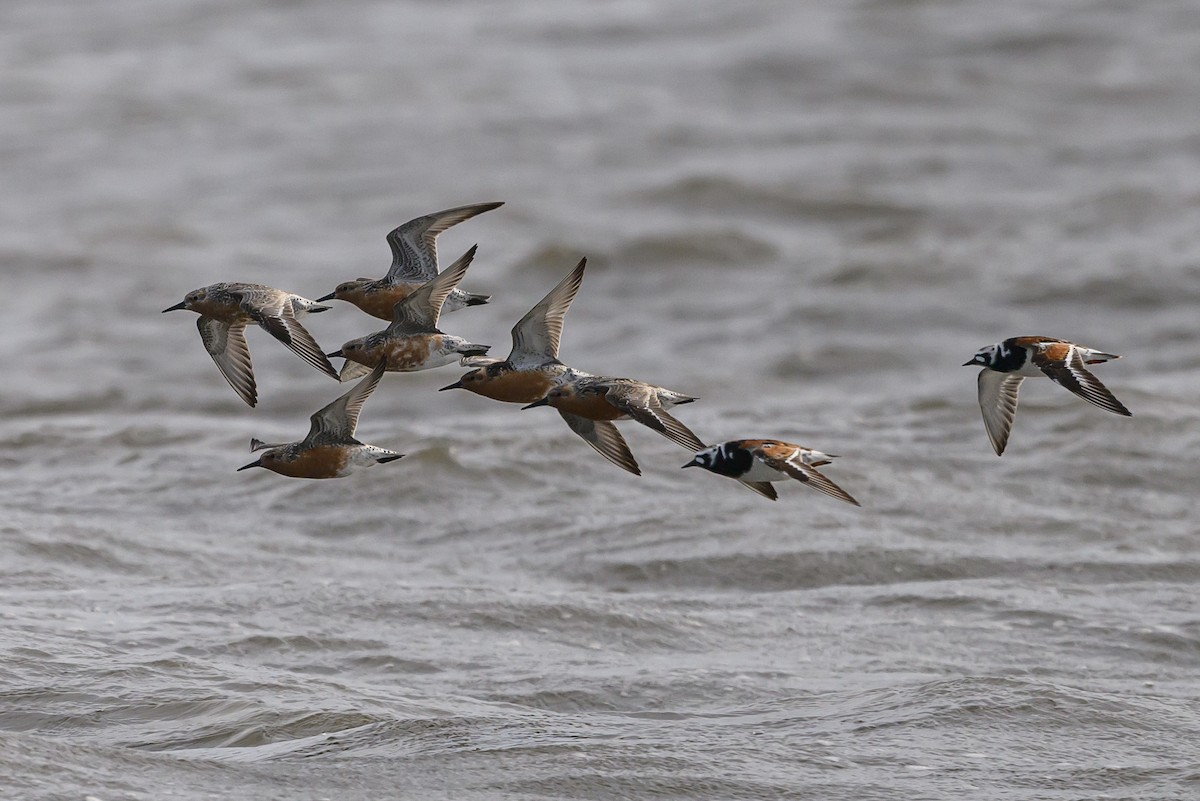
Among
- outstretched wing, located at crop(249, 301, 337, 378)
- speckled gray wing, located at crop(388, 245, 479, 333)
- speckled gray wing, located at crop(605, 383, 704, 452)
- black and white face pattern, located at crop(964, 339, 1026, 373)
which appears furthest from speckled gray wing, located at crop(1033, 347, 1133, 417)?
outstretched wing, located at crop(249, 301, 337, 378)

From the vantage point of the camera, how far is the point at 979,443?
1731 centimetres

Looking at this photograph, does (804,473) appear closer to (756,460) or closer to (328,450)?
(756,460)

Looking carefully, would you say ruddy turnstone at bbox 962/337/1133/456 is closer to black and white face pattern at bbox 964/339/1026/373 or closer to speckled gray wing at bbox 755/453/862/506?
black and white face pattern at bbox 964/339/1026/373

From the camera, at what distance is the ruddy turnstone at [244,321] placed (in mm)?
8406

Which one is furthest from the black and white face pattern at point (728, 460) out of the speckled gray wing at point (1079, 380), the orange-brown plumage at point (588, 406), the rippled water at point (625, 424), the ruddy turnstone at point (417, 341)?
the rippled water at point (625, 424)

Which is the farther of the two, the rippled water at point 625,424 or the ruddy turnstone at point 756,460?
the rippled water at point 625,424

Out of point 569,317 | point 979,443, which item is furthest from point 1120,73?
point 979,443

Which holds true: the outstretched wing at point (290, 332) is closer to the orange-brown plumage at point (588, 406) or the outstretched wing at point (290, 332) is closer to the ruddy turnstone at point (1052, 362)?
the orange-brown plumage at point (588, 406)

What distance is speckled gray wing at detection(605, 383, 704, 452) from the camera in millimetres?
8047

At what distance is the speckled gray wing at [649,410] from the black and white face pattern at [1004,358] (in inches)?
59.8

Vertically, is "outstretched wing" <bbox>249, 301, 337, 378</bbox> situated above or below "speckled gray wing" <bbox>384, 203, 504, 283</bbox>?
below

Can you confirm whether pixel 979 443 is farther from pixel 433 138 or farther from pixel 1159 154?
pixel 433 138

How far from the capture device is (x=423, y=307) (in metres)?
8.97

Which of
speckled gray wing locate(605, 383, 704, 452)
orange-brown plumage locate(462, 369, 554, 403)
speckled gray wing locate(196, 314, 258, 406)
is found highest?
speckled gray wing locate(196, 314, 258, 406)
